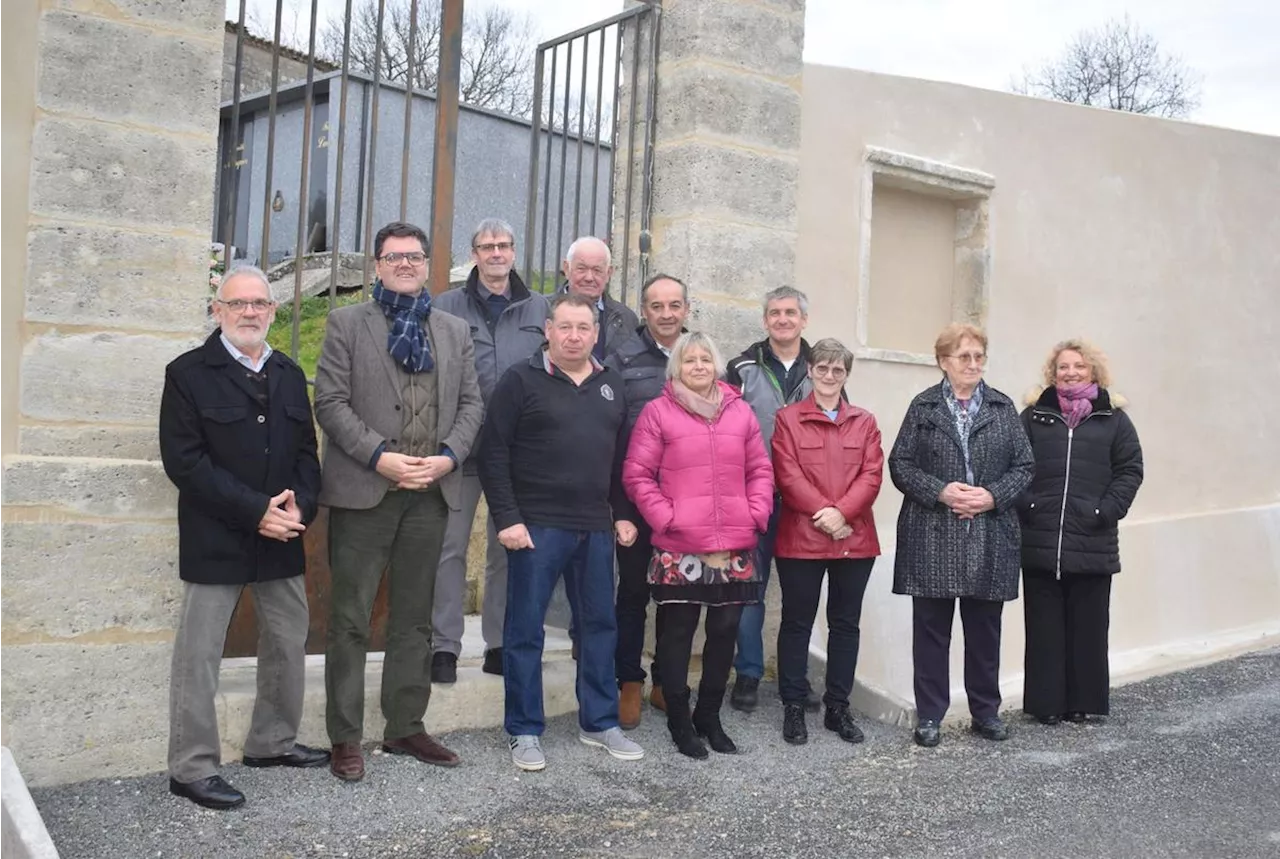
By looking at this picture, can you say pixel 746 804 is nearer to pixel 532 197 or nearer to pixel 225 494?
pixel 225 494

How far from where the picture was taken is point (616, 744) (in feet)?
15.3

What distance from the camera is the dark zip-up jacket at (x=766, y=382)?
5.27 meters

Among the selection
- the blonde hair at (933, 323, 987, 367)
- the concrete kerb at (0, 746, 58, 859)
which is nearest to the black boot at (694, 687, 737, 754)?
the blonde hair at (933, 323, 987, 367)

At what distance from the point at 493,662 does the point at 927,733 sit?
5.91 feet

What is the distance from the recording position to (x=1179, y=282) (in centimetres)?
845

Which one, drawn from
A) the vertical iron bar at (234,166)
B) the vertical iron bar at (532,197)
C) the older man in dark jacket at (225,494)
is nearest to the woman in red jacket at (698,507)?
the vertical iron bar at (532,197)

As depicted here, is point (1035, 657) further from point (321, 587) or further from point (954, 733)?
point (321, 587)

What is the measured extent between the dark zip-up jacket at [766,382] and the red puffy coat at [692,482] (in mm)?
564

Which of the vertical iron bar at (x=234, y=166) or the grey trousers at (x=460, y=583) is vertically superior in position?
the vertical iron bar at (x=234, y=166)

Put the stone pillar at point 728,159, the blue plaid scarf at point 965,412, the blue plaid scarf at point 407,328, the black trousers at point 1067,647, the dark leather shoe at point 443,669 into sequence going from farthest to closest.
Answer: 1. the stone pillar at point 728,159
2. the black trousers at point 1067,647
3. the blue plaid scarf at point 965,412
4. the dark leather shoe at point 443,669
5. the blue plaid scarf at point 407,328

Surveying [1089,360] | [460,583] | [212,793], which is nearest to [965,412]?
[1089,360]

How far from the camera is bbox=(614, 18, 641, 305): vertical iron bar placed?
237 inches

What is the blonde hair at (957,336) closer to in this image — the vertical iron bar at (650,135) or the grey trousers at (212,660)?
the vertical iron bar at (650,135)

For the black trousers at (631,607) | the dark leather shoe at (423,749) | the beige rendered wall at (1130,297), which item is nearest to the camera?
the dark leather shoe at (423,749)
